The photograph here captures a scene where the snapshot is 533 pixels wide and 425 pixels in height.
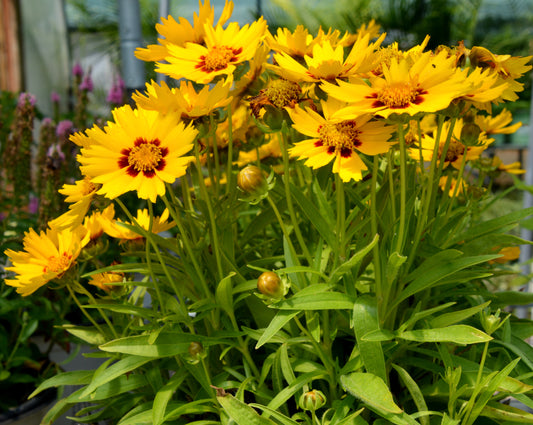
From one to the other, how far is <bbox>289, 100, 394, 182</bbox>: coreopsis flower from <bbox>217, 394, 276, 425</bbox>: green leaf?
0.23 meters

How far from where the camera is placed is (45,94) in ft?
16.0

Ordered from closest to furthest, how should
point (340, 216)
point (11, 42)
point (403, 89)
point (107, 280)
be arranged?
point (403, 89), point (340, 216), point (107, 280), point (11, 42)

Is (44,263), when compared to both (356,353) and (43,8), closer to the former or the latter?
(356,353)

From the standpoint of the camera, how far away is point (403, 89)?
0.43 meters

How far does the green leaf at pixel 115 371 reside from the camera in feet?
1.83

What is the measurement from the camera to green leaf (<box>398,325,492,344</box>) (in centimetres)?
48

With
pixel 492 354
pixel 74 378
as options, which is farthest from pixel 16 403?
pixel 492 354

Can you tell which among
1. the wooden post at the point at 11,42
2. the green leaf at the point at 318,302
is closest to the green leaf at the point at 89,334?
the green leaf at the point at 318,302

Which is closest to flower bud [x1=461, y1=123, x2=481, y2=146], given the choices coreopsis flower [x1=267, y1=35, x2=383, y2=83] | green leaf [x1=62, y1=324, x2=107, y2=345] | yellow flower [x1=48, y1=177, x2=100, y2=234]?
coreopsis flower [x1=267, y1=35, x2=383, y2=83]

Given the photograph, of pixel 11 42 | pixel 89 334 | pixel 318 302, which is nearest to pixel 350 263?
pixel 318 302

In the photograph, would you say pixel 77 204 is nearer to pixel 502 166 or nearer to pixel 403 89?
pixel 403 89

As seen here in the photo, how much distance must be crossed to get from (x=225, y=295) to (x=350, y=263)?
0.14 m

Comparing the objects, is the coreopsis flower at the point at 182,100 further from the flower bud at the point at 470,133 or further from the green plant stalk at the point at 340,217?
the flower bud at the point at 470,133

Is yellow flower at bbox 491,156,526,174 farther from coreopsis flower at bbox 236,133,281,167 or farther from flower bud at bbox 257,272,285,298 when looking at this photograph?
flower bud at bbox 257,272,285,298
